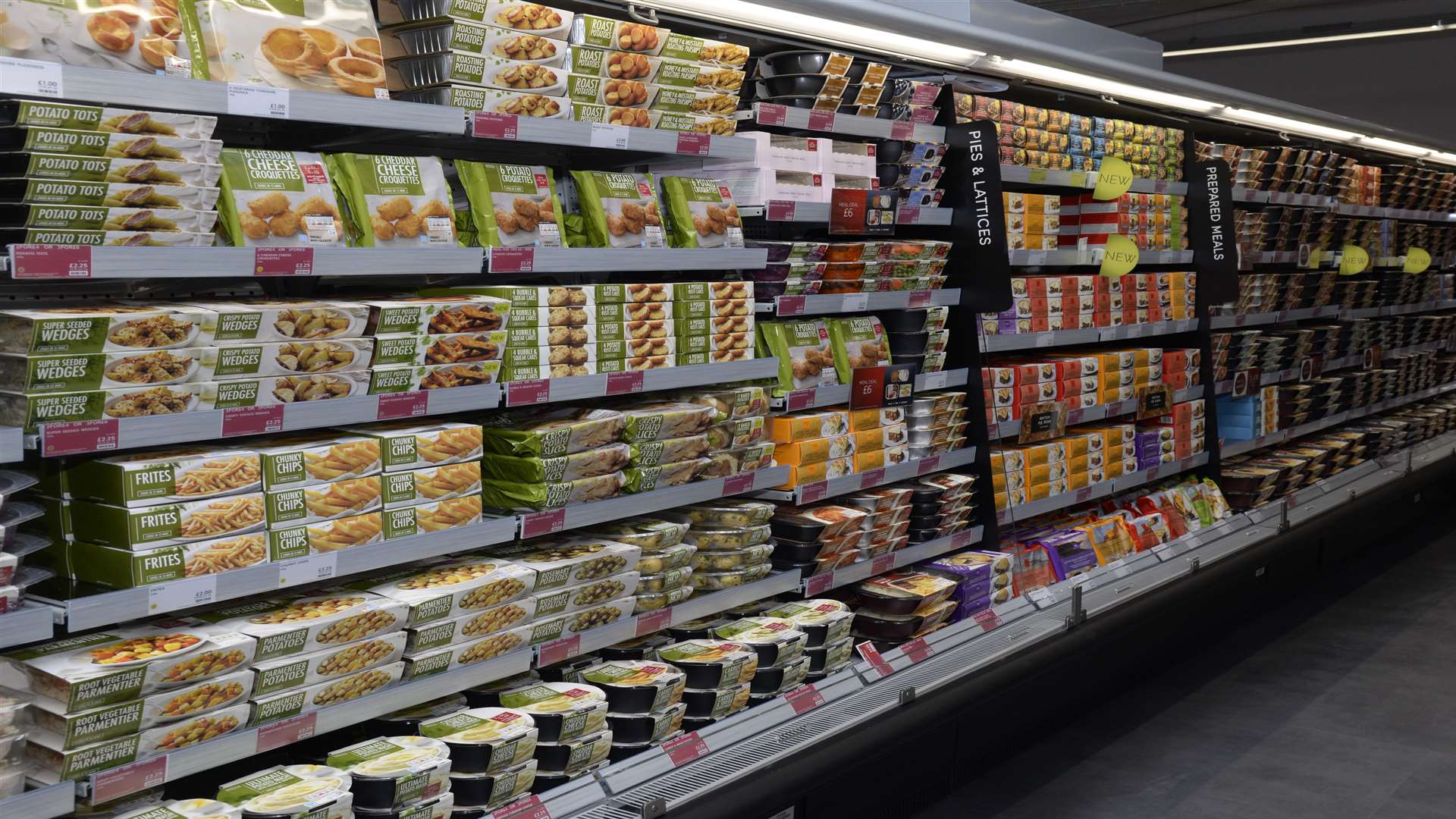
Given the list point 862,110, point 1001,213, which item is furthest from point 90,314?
point 1001,213

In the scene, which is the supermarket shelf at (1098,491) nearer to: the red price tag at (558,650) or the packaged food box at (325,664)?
the red price tag at (558,650)

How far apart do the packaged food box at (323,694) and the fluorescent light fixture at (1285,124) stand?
458 cm

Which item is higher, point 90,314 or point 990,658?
point 90,314

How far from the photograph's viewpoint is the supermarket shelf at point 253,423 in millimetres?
1995

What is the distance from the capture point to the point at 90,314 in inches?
80.0

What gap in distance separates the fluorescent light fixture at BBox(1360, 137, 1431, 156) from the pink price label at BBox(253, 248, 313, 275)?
652 cm

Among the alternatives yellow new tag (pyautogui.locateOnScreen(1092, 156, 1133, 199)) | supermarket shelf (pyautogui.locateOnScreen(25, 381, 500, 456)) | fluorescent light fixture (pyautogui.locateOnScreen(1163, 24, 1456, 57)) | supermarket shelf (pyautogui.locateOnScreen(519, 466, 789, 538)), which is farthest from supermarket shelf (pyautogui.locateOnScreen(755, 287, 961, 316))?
fluorescent light fixture (pyautogui.locateOnScreen(1163, 24, 1456, 57))

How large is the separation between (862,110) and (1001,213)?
24.3 inches

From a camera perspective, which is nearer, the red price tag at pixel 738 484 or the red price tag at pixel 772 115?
the red price tag at pixel 738 484

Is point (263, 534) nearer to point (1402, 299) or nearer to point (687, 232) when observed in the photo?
point (687, 232)

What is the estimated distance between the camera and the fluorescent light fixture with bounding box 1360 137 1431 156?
7.18 m

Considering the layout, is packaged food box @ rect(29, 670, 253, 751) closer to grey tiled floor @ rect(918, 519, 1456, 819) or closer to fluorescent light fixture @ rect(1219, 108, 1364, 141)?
grey tiled floor @ rect(918, 519, 1456, 819)

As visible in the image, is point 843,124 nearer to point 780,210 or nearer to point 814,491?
point 780,210

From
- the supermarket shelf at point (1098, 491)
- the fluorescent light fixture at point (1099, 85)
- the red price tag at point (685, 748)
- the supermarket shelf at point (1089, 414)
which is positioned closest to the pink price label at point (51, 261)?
the red price tag at point (685, 748)
